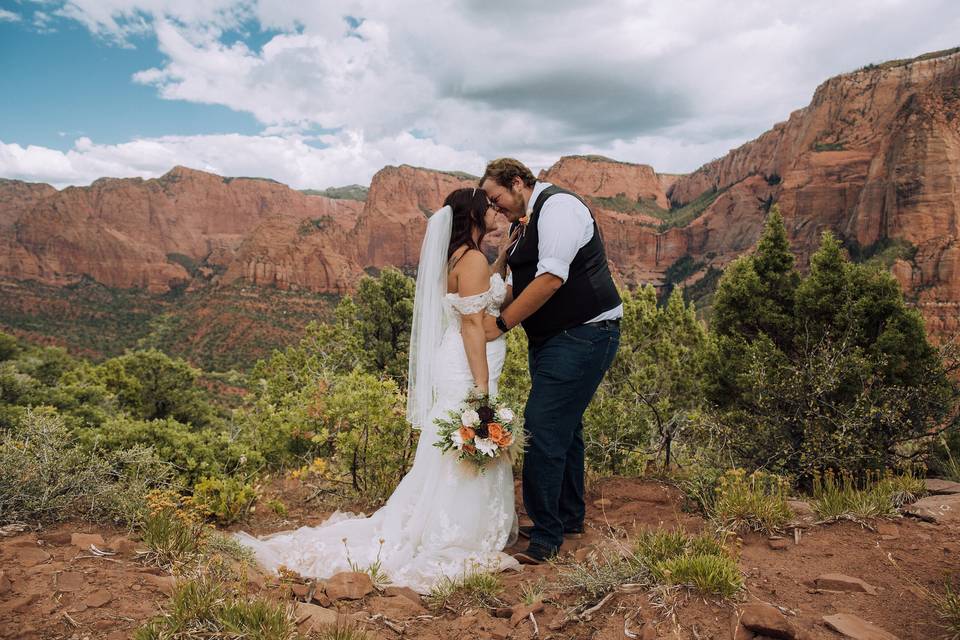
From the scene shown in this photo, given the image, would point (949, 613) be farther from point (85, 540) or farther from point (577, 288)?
point (85, 540)

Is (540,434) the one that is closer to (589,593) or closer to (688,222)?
(589,593)

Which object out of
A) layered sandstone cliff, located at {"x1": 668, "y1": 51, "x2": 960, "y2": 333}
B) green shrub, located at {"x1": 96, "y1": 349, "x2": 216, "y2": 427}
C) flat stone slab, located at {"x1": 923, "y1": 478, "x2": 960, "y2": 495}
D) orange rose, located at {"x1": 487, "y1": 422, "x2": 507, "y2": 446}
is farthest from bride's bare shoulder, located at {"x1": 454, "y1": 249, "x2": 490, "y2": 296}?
layered sandstone cliff, located at {"x1": 668, "y1": 51, "x2": 960, "y2": 333}

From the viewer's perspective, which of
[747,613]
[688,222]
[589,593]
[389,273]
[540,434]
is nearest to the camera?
[747,613]

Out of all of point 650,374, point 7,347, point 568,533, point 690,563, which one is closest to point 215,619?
point 690,563

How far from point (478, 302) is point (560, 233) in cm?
73

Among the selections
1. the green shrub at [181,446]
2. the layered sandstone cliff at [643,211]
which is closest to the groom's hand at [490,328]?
the green shrub at [181,446]

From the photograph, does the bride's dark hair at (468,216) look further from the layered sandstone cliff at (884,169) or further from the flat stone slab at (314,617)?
the layered sandstone cliff at (884,169)

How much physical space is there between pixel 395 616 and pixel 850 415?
3985 millimetres

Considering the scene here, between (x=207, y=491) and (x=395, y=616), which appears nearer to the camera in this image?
(x=395, y=616)

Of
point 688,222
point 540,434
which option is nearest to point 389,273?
point 540,434

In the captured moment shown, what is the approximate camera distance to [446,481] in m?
3.78

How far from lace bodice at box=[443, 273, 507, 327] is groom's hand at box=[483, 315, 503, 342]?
0.14ft

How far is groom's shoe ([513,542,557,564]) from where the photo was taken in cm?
362

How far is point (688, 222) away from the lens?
353 ft
